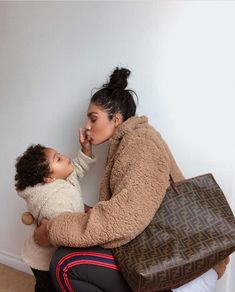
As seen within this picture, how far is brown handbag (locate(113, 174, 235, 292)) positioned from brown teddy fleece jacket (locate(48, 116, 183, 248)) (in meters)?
0.04

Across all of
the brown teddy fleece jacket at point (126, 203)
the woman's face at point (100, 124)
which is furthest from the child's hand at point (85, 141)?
the brown teddy fleece jacket at point (126, 203)

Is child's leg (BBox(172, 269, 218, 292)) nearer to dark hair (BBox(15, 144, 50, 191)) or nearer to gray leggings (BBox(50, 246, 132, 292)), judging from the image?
gray leggings (BBox(50, 246, 132, 292))

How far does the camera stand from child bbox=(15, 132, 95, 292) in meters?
1.19

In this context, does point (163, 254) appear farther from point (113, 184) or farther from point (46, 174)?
point (46, 174)

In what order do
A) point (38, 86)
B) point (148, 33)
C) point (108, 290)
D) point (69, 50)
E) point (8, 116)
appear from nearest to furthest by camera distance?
point (108, 290), point (148, 33), point (69, 50), point (38, 86), point (8, 116)

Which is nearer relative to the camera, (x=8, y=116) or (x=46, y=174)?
(x=46, y=174)

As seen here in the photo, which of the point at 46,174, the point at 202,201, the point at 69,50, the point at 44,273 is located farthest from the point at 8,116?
the point at 202,201

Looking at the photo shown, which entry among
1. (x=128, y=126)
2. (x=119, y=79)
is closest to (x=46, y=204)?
(x=128, y=126)

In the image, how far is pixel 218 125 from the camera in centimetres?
124

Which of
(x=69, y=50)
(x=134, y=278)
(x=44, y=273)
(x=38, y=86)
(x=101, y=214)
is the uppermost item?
(x=69, y=50)

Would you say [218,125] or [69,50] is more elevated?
[69,50]

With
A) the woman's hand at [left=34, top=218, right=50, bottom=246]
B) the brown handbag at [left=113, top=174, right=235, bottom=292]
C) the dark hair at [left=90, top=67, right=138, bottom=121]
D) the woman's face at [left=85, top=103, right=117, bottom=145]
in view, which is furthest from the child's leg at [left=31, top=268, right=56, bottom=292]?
the dark hair at [left=90, top=67, right=138, bottom=121]

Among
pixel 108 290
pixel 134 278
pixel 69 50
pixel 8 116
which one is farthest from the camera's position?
pixel 8 116

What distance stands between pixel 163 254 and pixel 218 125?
0.53m
